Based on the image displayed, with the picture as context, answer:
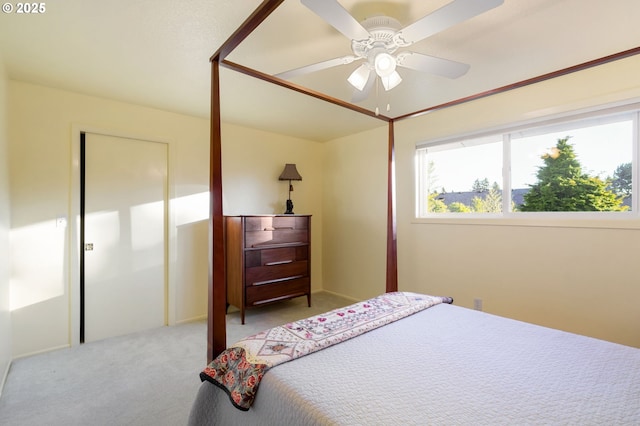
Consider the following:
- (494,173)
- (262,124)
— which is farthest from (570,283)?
(262,124)

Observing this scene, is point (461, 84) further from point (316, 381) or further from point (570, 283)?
point (316, 381)

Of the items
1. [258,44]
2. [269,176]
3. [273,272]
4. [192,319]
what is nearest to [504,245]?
[273,272]

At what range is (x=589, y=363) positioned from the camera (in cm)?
120

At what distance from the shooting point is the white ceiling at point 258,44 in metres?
1.50

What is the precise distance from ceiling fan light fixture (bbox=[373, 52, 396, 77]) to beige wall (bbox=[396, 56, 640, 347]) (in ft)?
5.16

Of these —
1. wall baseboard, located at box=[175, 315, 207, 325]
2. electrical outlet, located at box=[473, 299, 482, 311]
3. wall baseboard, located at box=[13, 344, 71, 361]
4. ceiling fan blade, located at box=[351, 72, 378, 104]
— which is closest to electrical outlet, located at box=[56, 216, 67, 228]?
wall baseboard, located at box=[13, 344, 71, 361]

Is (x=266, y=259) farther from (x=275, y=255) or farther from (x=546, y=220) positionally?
(x=546, y=220)

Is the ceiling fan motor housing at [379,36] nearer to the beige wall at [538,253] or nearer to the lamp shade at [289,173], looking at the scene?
the beige wall at [538,253]

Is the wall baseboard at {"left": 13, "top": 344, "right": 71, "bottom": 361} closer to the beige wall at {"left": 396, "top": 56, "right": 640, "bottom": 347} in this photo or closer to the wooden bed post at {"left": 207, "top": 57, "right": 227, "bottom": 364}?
the wooden bed post at {"left": 207, "top": 57, "right": 227, "bottom": 364}

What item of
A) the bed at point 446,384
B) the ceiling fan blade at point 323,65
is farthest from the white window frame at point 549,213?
the ceiling fan blade at point 323,65

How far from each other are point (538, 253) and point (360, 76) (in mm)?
2001

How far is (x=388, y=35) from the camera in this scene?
1.46 metres

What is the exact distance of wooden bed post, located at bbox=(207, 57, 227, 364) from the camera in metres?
1.52

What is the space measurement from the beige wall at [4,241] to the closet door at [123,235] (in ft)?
1.60
